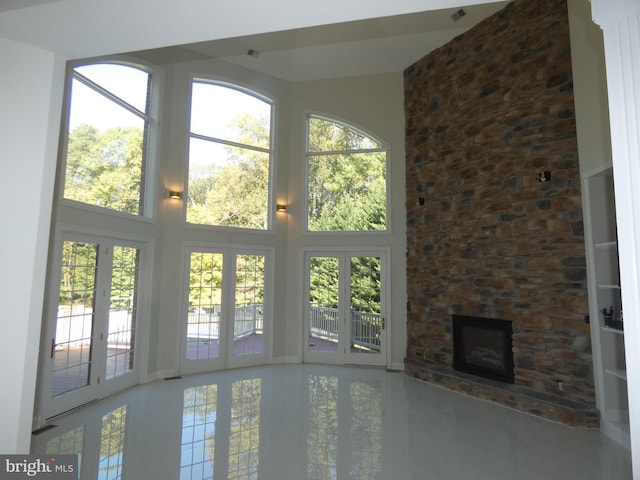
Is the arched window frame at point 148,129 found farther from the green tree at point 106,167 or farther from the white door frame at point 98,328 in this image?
the white door frame at point 98,328

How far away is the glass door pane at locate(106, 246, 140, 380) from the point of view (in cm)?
509

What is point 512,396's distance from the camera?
4.77 m

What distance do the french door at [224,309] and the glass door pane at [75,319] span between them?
5.17 feet

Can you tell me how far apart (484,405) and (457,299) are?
1.45 m

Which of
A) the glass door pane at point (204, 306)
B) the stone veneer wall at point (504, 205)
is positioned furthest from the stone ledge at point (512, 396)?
the glass door pane at point (204, 306)

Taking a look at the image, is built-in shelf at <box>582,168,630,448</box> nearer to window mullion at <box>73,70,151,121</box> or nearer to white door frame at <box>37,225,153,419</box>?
white door frame at <box>37,225,153,419</box>

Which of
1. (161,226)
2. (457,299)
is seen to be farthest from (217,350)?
(457,299)

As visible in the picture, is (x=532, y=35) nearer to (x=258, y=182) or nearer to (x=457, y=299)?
(x=457, y=299)

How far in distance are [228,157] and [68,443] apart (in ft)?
15.5

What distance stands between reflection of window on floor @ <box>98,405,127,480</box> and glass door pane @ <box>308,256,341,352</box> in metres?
3.34

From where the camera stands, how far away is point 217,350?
6469 millimetres

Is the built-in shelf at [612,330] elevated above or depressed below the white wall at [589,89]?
below

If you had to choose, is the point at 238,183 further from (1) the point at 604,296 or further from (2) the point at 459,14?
(1) the point at 604,296

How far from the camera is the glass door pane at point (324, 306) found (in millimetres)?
7012
